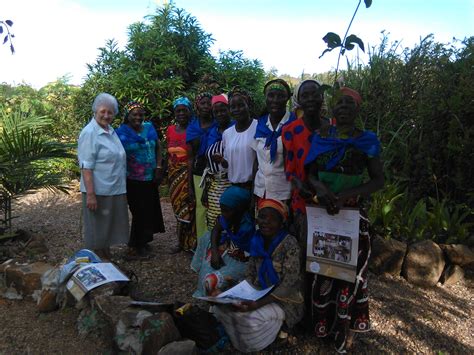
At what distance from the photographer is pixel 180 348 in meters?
2.38

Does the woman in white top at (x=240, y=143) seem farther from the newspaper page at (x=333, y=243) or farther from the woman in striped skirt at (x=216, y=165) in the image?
the newspaper page at (x=333, y=243)

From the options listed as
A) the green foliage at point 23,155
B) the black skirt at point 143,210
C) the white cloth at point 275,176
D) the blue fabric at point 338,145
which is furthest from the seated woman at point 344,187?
the green foliage at point 23,155

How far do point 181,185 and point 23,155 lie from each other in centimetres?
168

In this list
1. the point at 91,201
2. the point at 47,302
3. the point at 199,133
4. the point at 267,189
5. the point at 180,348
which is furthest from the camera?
the point at 199,133

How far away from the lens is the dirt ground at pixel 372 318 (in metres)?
2.79

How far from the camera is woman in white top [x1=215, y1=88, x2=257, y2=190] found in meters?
3.32

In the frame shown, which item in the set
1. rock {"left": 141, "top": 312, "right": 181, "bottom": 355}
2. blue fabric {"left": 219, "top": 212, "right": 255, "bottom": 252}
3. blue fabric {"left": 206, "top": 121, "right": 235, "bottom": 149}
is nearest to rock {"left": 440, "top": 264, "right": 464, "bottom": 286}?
blue fabric {"left": 219, "top": 212, "right": 255, "bottom": 252}

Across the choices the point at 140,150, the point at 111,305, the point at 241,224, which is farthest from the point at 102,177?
the point at 241,224

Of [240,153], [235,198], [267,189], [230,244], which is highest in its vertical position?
[240,153]

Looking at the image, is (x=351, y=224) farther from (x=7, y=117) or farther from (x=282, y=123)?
(x=7, y=117)

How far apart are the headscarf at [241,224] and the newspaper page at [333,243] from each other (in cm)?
66

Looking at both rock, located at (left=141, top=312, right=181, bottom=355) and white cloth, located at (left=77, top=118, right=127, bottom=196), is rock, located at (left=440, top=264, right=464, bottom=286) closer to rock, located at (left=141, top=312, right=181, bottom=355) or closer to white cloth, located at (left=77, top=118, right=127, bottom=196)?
rock, located at (left=141, top=312, right=181, bottom=355)

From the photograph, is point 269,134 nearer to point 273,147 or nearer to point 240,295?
point 273,147

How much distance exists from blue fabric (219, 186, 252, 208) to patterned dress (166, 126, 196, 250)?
1.20 m
